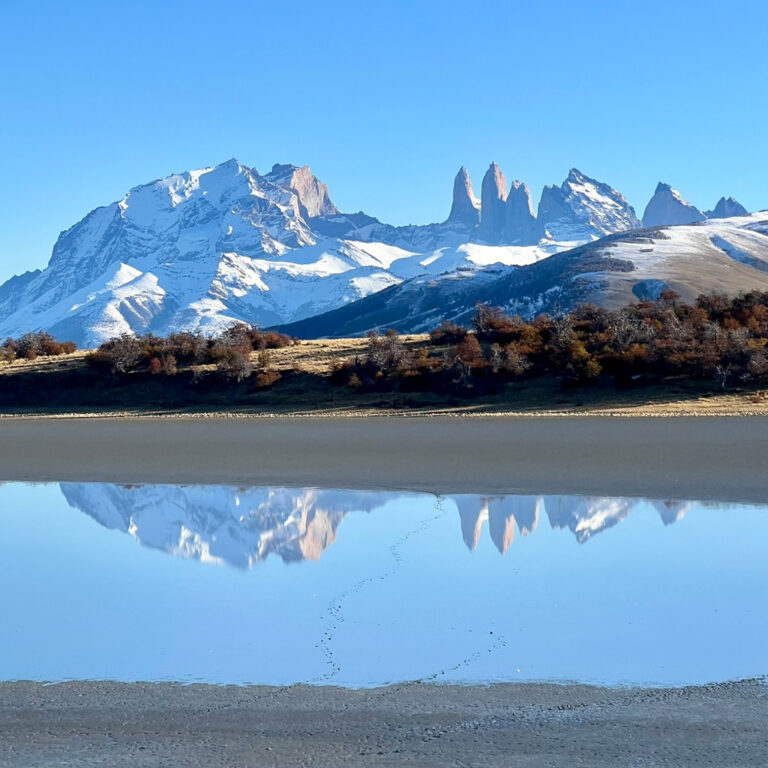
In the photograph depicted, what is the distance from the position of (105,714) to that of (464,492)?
14338 mm

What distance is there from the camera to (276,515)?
65.8ft

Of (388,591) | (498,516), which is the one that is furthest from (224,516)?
(388,591)

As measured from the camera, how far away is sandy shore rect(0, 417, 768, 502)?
23.7 metres

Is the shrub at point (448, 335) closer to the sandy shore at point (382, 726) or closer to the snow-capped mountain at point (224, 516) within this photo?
the snow-capped mountain at point (224, 516)

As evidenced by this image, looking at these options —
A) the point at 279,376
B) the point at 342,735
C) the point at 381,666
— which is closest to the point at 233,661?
the point at 381,666

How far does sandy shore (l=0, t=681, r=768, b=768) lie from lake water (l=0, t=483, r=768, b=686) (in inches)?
18.5

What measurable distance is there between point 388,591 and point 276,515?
6.75 metres

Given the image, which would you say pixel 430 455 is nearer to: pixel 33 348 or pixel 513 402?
pixel 513 402

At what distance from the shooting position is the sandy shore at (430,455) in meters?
23.7

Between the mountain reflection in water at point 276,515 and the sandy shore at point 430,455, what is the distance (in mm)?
1314

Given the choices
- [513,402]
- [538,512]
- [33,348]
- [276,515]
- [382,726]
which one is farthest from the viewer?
[33,348]

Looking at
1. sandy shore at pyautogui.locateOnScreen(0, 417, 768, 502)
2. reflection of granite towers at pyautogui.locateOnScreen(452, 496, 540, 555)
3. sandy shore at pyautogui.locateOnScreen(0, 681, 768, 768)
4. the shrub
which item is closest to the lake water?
reflection of granite towers at pyautogui.locateOnScreen(452, 496, 540, 555)

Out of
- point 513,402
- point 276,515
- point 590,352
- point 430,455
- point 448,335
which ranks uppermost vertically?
point 448,335

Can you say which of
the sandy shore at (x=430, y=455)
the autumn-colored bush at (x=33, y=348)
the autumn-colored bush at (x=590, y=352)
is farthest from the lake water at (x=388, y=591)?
the autumn-colored bush at (x=33, y=348)
